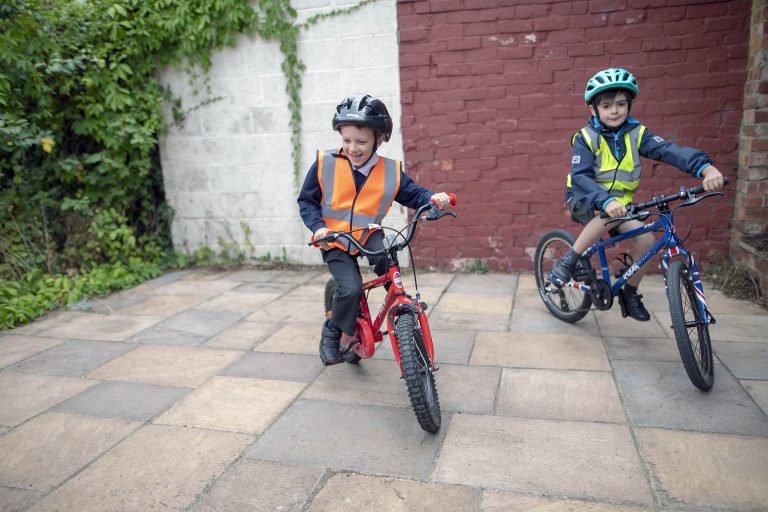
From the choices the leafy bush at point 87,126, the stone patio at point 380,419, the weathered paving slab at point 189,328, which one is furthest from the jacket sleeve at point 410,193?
the leafy bush at point 87,126

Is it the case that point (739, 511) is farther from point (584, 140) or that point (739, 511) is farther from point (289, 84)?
point (289, 84)

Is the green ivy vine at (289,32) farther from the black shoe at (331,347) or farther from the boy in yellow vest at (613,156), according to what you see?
the black shoe at (331,347)

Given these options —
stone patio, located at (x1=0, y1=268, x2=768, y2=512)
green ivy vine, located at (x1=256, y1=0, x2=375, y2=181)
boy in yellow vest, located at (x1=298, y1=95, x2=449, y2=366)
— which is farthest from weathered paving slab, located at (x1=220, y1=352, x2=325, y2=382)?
green ivy vine, located at (x1=256, y1=0, x2=375, y2=181)

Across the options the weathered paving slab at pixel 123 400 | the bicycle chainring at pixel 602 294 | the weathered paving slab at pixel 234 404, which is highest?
the bicycle chainring at pixel 602 294

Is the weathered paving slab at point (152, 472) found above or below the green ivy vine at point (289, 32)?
below

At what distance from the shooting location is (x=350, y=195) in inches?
119

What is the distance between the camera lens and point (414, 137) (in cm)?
548

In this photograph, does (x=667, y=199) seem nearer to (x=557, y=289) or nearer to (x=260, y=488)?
(x=557, y=289)

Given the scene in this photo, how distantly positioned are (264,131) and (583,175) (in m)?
3.63

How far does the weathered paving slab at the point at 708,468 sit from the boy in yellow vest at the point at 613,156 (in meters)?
1.18

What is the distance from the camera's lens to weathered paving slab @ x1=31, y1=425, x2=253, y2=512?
2.28 m

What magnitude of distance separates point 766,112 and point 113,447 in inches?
204

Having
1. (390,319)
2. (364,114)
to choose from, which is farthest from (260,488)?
(364,114)

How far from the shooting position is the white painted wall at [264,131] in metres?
5.44
